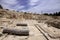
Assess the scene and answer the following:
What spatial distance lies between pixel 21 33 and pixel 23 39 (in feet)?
3.46

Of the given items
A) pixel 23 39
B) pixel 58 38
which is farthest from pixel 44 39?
pixel 23 39

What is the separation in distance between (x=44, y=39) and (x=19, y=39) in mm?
1767

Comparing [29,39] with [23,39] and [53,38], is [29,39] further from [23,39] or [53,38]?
[53,38]

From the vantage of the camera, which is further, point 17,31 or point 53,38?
point 17,31

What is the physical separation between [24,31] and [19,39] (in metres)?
1.20

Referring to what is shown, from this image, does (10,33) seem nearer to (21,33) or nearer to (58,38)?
(21,33)

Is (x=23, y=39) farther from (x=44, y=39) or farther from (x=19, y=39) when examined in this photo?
(x=44, y=39)

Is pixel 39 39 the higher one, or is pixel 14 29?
pixel 14 29

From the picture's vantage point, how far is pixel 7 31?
933 cm

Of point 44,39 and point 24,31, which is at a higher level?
point 24,31

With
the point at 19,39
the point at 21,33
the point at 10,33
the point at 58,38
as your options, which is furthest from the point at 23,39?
the point at 58,38

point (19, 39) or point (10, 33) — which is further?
point (10, 33)

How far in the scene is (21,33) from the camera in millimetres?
8961

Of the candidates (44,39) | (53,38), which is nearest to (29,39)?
(44,39)
